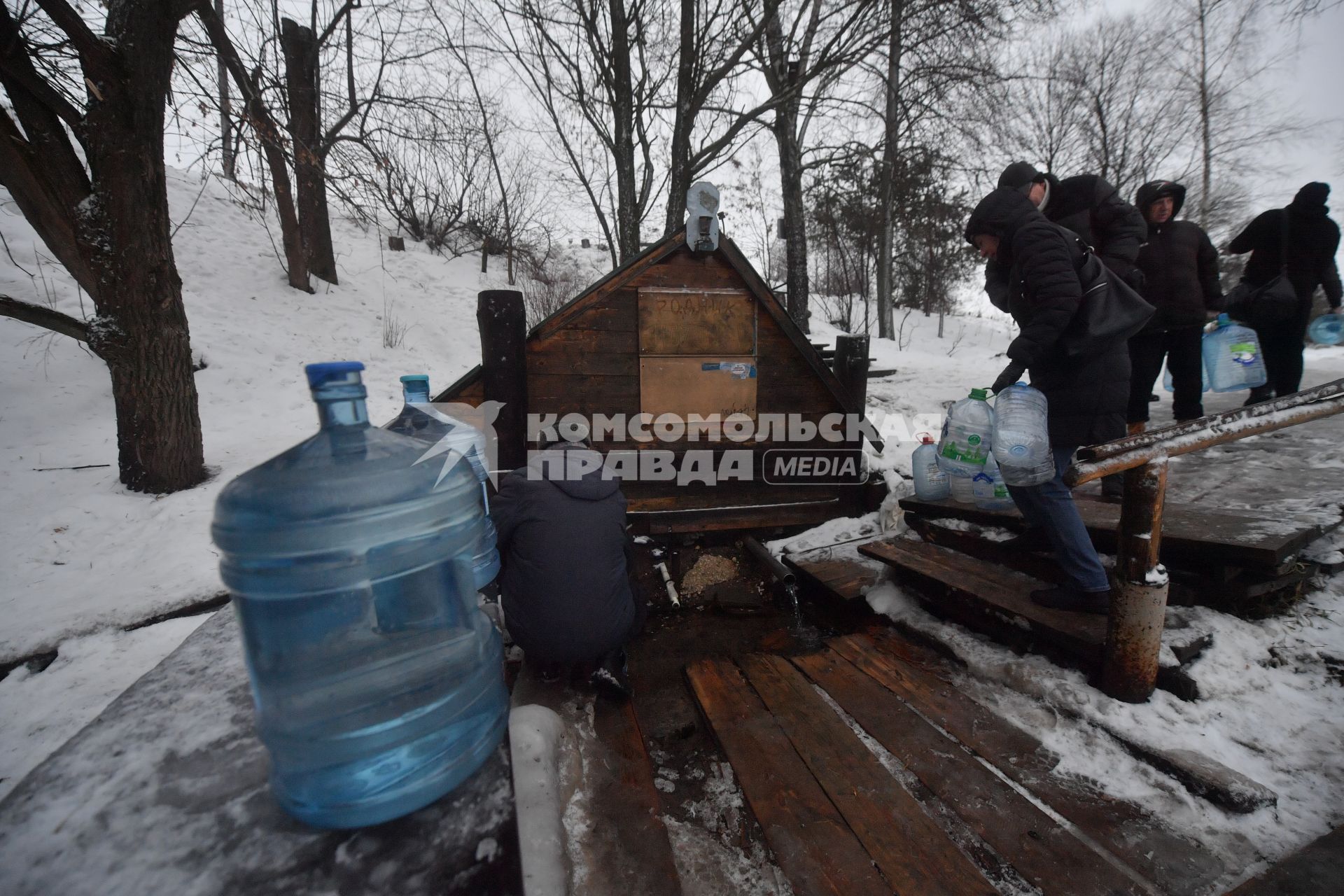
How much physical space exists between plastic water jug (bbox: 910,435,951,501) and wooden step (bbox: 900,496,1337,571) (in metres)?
1.24

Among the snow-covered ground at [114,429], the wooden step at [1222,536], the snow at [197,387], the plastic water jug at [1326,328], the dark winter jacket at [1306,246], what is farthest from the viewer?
the plastic water jug at [1326,328]

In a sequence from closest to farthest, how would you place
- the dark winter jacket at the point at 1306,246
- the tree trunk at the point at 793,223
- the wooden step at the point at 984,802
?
the wooden step at the point at 984,802 < the dark winter jacket at the point at 1306,246 < the tree trunk at the point at 793,223

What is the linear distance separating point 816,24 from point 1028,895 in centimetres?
970

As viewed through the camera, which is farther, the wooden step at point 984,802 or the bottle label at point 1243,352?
the bottle label at point 1243,352

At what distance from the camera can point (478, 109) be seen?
9.01 metres

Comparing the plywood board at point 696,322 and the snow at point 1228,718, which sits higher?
the plywood board at point 696,322

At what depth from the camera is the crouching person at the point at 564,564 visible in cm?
246

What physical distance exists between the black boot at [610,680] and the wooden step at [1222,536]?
2.82m

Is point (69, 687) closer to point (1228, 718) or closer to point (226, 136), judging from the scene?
point (226, 136)

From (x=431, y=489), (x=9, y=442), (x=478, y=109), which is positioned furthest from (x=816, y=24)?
(x=9, y=442)

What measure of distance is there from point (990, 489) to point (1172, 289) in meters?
2.38

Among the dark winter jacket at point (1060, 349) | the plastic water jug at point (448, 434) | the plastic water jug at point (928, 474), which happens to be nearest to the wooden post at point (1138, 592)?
the dark winter jacket at point (1060, 349)

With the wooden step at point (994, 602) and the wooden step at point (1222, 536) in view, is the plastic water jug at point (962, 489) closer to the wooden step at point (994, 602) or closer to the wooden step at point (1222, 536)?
the wooden step at point (994, 602)

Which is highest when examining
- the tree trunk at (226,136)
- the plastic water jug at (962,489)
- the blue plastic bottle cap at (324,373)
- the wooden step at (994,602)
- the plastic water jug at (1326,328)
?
the tree trunk at (226,136)
